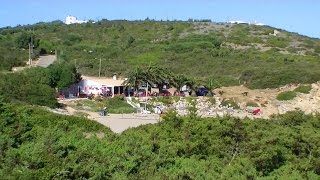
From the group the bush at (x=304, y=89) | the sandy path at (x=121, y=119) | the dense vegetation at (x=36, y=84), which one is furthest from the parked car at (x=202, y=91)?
the dense vegetation at (x=36, y=84)

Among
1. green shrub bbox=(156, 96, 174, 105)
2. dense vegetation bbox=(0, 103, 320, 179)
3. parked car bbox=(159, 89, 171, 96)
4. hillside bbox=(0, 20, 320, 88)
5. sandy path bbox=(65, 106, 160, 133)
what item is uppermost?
hillside bbox=(0, 20, 320, 88)

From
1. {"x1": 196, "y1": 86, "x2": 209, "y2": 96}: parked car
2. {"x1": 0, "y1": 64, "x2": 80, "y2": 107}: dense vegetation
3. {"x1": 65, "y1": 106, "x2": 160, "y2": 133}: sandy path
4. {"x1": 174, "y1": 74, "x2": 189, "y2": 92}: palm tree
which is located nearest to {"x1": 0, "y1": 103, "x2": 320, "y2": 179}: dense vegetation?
{"x1": 65, "y1": 106, "x2": 160, "y2": 133}: sandy path

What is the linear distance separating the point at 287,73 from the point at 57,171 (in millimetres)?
47051

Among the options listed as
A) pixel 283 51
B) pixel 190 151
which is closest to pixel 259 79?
pixel 283 51

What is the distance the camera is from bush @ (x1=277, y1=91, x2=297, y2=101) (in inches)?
2040

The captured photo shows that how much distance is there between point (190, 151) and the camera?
958 inches

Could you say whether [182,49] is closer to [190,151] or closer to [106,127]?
[106,127]

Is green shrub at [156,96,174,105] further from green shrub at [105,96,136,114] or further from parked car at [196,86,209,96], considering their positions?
parked car at [196,86,209,96]

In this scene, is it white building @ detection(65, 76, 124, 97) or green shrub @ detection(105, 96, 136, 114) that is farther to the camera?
white building @ detection(65, 76, 124, 97)

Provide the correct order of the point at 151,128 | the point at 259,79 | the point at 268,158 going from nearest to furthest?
the point at 268,158 < the point at 151,128 < the point at 259,79

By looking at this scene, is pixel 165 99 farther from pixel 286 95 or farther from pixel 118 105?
pixel 286 95

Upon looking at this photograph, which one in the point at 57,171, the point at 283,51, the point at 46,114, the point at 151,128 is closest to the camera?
the point at 57,171

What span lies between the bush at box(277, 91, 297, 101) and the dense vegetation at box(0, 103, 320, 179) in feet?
64.4

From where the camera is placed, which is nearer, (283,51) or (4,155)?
(4,155)
